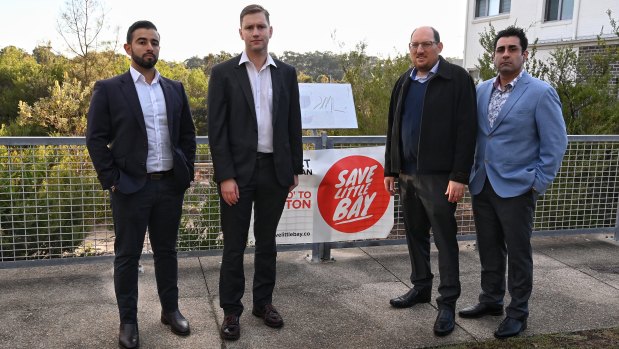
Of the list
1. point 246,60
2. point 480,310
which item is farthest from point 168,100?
point 480,310

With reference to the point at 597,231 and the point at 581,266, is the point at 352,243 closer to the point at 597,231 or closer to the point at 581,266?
the point at 581,266

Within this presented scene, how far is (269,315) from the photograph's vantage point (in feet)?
12.5

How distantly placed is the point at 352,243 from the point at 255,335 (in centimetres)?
191

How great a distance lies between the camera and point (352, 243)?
5.36 metres

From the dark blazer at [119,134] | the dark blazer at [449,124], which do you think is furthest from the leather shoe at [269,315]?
the dark blazer at [449,124]

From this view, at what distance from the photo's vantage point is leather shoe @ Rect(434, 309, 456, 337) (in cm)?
370

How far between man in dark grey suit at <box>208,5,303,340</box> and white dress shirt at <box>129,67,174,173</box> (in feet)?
0.98

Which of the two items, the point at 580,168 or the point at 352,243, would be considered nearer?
the point at 352,243

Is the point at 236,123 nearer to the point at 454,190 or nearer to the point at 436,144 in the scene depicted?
the point at 436,144

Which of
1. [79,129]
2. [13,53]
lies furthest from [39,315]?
[13,53]

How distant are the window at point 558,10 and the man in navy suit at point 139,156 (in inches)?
717

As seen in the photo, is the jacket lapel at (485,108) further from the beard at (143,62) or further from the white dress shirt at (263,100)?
the beard at (143,62)

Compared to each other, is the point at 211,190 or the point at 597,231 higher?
the point at 211,190

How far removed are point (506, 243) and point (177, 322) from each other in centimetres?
236
